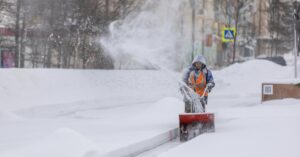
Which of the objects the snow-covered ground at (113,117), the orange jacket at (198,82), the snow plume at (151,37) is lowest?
the snow-covered ground at (113,117)

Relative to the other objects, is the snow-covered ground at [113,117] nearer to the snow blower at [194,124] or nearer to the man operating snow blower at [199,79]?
the snow blower at [194,124]

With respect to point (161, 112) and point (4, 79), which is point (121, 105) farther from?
point (161, 112)

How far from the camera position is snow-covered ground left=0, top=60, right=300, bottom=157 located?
895 centimetres

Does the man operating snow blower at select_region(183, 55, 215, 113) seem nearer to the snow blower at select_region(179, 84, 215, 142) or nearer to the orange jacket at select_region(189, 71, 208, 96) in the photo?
the orange jacket at select_region(189, 71, 208, 96)

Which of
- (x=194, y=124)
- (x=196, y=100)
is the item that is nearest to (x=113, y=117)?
(x=196, y=100)

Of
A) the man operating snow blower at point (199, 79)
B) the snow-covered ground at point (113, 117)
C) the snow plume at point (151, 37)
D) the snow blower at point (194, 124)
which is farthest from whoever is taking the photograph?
the snow plume at point (151, 37)

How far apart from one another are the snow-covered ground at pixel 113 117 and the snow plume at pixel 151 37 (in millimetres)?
1600

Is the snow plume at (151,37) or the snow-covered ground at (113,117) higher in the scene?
the snow plume at (151,37)

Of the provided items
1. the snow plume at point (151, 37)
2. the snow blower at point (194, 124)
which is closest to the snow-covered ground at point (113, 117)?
the snow blower at point (194, 124)

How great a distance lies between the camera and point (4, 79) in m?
20.4

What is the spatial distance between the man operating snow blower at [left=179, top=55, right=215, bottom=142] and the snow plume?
5443 millimetres

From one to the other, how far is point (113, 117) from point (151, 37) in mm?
12459

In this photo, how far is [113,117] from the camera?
16.8m

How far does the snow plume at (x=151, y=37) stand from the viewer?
24678mm
